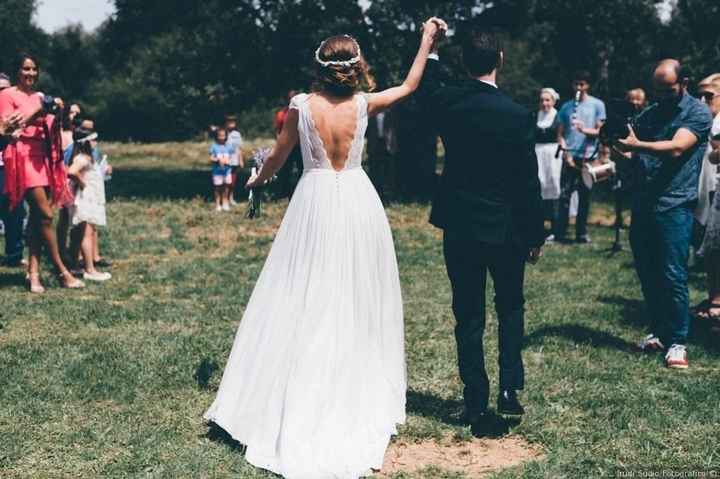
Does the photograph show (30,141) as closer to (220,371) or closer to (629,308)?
(220,371)

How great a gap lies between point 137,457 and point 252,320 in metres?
1.04

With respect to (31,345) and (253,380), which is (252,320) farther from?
(31,345)

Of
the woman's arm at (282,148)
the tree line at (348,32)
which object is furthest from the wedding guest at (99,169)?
the woman's arm at (282,148)

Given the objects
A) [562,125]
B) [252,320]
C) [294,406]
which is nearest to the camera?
[294,406]

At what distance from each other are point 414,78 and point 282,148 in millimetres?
919

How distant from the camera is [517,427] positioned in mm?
5480

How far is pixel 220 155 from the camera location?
1738 cm

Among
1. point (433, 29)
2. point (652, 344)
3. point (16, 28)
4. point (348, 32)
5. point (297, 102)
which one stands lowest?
point (652, 344)

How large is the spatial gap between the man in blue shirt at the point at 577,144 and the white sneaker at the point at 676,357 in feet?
21.0

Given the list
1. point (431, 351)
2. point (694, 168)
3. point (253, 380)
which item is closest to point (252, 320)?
point (253, 380)

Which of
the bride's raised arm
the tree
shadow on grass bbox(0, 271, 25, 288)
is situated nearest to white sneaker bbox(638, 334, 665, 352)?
the bride's raised arm

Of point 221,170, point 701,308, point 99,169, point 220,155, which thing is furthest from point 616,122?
point 220,155

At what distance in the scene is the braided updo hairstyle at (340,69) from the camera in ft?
15.9

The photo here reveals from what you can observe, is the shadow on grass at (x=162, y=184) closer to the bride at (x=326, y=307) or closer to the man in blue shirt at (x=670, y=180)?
the man in blue shirt at (x=670, y=180)
